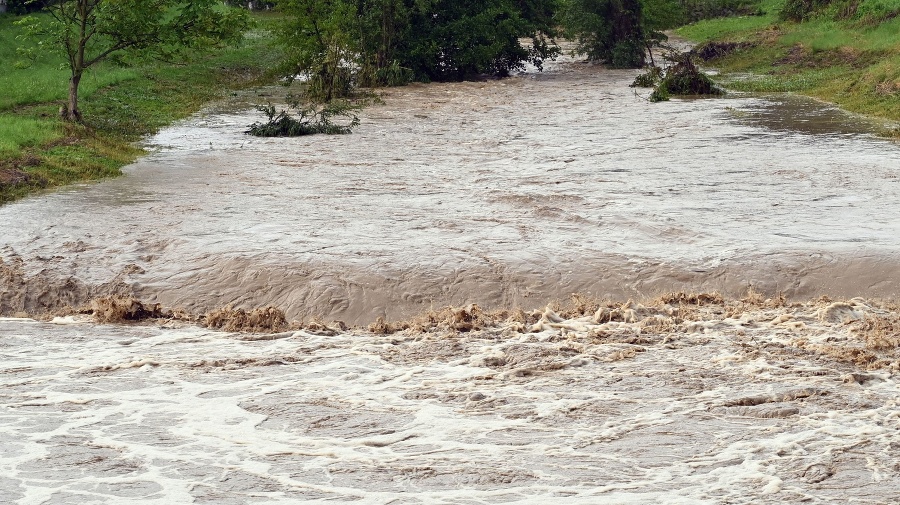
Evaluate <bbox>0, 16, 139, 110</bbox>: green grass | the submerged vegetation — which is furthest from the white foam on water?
<bbox>0, 16, 139, 110</bbox>: green grass

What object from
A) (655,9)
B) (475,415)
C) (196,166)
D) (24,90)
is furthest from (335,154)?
(655,9)

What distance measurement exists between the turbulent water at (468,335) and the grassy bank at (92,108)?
0.72 m

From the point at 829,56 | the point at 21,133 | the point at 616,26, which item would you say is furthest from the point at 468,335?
the point at 616,26

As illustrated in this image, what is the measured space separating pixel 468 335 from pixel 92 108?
14049 millimetres

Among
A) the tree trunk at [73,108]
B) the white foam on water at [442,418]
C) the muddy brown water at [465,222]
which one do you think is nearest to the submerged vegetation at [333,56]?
the tree trunk at [73,108]

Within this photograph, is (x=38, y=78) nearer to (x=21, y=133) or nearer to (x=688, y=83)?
(x=21, y=133)

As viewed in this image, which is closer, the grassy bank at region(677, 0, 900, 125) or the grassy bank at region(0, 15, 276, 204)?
the grassy bank at region(0, 15, 276, 204)

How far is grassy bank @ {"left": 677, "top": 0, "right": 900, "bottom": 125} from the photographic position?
22.4m

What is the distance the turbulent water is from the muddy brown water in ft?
0.15

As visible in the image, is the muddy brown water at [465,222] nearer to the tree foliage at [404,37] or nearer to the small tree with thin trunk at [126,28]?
the small tree with thin trunk at [126,28]

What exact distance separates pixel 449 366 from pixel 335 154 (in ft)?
30.2

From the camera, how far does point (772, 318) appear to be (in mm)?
9391

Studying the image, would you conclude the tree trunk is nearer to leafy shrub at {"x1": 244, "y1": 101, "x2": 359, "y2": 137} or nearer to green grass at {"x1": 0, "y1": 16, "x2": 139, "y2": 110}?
green grass at {"x1": 0, "y1": 16, "x2": 139, "y2": 110}

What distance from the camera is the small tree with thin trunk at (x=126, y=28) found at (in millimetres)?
18453
